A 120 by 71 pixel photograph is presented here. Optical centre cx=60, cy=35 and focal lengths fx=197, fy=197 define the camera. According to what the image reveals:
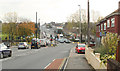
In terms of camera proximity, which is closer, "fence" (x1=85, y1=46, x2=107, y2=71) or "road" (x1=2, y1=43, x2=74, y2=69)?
"fence" (x1=85, y1=46, x2=107, y2=71)

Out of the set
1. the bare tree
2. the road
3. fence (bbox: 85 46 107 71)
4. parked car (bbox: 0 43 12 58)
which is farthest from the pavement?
the bare tree

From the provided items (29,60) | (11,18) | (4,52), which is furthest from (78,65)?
(11,18)

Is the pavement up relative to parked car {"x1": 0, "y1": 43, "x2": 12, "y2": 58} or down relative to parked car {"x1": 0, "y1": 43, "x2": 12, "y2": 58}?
down

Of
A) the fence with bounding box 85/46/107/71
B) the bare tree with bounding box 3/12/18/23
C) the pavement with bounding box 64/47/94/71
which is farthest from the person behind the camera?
the bare tree with bounding box 3/12/18/23

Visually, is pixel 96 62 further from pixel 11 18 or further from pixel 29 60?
pixel 11 18

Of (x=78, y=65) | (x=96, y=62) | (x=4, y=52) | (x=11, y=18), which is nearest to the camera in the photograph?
(x=96, y=62)

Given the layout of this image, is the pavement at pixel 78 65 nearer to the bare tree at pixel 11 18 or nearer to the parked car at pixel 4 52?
the parked car at pixel 4 52

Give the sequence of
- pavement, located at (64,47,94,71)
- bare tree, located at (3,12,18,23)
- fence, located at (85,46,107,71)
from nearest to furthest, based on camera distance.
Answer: fence, located at (85,46,107,71)
pavement, located at (64,47,94,71)
bare tree, located at (3,12,18,23)

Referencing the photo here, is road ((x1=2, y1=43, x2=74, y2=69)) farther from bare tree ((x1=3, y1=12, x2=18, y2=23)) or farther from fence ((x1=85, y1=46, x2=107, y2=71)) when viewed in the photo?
bare tree ((x1=3, y1=12, x2=18, y2=23))

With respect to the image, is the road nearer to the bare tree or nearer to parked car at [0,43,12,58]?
parked car at [0,43,12,58]

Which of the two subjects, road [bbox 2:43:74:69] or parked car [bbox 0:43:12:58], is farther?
parked car [bbox 0:43:12:58]

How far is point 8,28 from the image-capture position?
5991 cm

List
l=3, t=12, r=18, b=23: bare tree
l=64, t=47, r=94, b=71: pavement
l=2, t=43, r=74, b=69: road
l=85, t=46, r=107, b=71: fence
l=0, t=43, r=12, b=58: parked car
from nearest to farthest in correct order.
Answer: l=85, t=46, r=107, b=71: fence < l=64, t=47, r=94, b=71: pavement < l=2, t=43, r=74, b=69: road < l=0, t=43, r=12, b=58: parked car < l=3, t=12, r=18, b=23: bare tree

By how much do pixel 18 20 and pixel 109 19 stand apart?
38056mm
